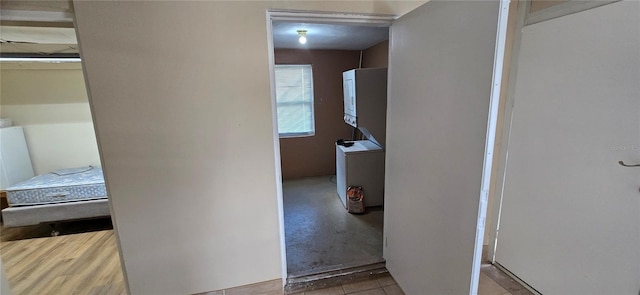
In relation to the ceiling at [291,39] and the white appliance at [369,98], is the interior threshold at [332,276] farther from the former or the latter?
the ceiling at [291,39]

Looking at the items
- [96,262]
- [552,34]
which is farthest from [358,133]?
[96,262]

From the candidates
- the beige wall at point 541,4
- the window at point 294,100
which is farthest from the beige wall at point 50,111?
the beige wall at point 541,4

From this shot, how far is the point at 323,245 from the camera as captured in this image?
2350mm

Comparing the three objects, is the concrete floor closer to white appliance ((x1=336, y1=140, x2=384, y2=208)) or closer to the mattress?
Result: white appliance ((x1=336, y1=140, x2=384, y2=208))

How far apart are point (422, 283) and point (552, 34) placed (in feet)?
5.80

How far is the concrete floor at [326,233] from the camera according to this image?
2113 millimetres

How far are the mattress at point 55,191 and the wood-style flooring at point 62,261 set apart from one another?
426mm

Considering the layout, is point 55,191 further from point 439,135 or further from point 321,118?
point 439,135

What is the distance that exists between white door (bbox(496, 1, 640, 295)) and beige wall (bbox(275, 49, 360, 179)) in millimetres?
2737

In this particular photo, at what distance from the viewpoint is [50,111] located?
359cm

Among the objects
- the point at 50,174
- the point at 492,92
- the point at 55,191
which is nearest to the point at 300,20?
the point at 492,92

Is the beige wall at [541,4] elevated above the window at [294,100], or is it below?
above

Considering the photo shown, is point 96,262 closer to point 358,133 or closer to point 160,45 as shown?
point 160,45

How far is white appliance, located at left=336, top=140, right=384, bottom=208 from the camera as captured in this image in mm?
2979
